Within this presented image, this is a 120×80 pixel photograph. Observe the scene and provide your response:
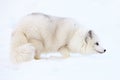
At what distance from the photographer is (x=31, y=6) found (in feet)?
48.0

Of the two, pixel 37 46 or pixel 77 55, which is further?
pixel 77 55

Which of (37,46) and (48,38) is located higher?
(48,38)

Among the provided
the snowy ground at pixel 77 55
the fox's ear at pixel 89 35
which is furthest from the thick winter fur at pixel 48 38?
the snowy ground at pixel 77 55

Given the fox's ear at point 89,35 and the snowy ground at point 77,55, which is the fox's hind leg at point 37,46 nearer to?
the snowy ground at point 77,55

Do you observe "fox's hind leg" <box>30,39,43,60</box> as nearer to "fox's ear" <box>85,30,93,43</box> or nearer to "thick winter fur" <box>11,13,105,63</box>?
"thick winter fur" <box>11,13,105,63</box>

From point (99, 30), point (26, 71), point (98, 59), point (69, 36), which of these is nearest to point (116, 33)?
point (99, 30)

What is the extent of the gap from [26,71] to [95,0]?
771cm

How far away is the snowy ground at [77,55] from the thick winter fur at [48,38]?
23 centimetres

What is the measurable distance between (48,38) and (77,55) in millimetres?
670

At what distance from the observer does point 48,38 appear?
865cm

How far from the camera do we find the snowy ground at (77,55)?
682 cm

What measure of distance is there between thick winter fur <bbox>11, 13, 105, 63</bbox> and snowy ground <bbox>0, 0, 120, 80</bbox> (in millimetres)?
231

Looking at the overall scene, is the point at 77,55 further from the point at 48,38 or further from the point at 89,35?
the point at 48,38

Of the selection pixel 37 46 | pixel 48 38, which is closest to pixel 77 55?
pixel 48 38
